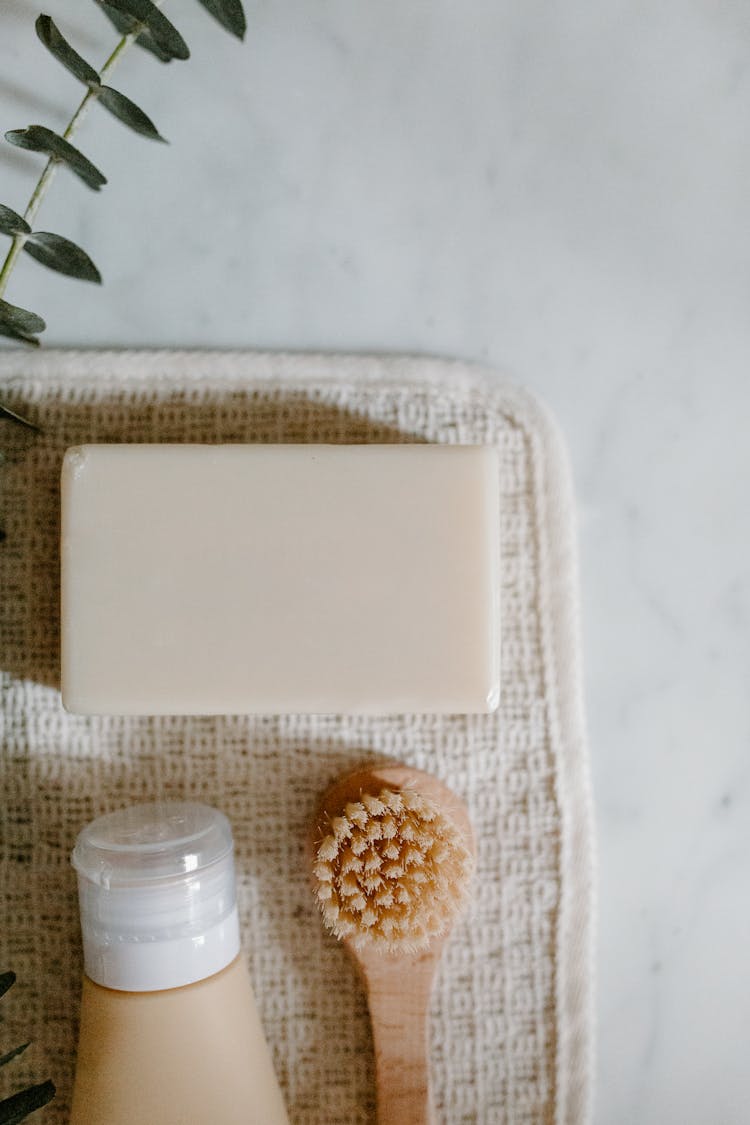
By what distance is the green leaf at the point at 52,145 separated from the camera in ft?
1.15

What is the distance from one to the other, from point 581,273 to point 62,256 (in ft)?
0.84

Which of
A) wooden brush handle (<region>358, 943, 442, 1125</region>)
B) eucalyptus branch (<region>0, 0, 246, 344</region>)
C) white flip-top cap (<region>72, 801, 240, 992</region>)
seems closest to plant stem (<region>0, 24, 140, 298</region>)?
eucalyptus branch (<region>0, 0, 246, 344</region>)

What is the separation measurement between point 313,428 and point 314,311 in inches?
2.5

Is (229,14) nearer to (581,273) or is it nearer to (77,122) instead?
(77,122)

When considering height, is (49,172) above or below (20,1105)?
above

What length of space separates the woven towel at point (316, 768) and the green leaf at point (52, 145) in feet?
0.29

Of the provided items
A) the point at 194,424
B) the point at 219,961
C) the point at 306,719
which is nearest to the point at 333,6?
the point at 194,424

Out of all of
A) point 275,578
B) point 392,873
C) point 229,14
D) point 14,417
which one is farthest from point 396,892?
point 229,14

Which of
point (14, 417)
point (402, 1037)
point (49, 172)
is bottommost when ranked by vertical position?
point (402, 1037)

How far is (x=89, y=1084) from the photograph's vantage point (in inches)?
14.8

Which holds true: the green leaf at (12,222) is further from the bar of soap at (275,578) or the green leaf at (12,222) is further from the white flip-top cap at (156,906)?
the white flip-top cap at (156,906)

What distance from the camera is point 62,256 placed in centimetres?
37

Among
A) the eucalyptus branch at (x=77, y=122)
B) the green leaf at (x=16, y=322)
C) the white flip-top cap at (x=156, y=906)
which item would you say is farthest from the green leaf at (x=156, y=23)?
the white flip-top cap at (x=156, y=906)

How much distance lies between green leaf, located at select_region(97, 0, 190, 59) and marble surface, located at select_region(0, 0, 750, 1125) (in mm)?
74
